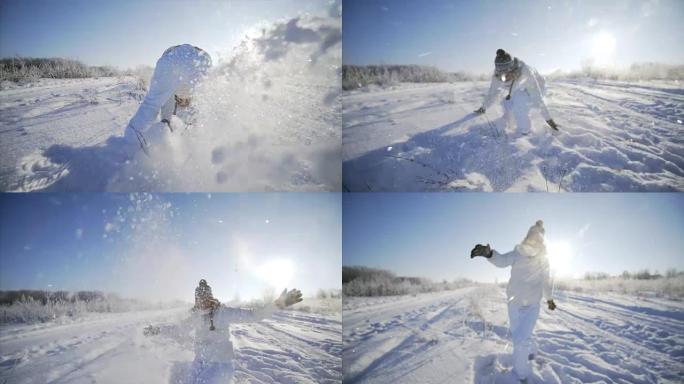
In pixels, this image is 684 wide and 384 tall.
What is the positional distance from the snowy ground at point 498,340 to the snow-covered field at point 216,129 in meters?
1.63

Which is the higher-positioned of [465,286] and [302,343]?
[465,286]

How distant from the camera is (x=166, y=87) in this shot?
3801mm

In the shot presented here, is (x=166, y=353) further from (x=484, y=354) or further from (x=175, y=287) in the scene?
(x=484, y=354)

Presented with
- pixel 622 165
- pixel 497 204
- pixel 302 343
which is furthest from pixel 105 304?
pixel 622 165

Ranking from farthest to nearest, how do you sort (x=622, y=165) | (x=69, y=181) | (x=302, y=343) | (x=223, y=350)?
Result: (x=302, y=343) < (x=622, y=165) < (x=69, y=181) < (x=223, y=350)

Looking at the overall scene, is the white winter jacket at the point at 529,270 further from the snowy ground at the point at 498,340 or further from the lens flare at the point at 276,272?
the lens flare at the point at 276,272

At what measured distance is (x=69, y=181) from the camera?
147 inches

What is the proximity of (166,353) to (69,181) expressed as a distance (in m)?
1.85

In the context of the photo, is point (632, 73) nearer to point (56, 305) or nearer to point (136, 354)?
point (136, 354)

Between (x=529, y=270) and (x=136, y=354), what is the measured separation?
144 inches

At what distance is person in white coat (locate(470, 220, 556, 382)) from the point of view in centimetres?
345

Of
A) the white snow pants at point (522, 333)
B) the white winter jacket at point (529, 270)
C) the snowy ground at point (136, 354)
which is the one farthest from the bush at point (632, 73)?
the snowy ground at point (136, 354)

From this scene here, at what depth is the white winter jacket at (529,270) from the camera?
135 inches

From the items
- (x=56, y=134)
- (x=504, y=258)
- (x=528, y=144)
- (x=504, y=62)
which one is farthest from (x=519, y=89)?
(x=56, y=134)
